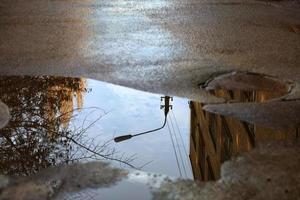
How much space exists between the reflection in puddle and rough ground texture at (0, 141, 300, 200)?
30cm

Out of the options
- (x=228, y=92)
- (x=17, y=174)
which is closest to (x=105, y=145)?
(x=17, y=174)

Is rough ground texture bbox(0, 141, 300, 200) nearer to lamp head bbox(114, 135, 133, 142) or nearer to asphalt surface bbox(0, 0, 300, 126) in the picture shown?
lamp head bbox(114, 135, 133, 142)

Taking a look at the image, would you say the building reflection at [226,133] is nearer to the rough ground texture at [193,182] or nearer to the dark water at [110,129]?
the dark water at [110,129]

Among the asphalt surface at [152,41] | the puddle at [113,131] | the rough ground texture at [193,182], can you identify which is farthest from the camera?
the asphalt surface at [152,41]

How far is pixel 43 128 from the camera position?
691cm

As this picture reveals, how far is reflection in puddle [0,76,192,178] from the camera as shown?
6.22m

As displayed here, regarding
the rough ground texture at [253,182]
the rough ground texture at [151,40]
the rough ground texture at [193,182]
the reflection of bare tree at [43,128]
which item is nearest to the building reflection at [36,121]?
the reflection of bare tree at [43,128]

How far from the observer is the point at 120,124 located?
737 centimetres

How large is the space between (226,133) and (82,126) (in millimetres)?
1821

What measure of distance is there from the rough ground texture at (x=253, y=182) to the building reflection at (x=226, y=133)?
19 cm

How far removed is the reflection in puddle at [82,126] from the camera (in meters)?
6.22

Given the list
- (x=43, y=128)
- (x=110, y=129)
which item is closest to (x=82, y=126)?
(x=110, y=129)

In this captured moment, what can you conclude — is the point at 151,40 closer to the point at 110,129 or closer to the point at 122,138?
the point at 110,129

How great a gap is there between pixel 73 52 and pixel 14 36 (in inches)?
68.8
